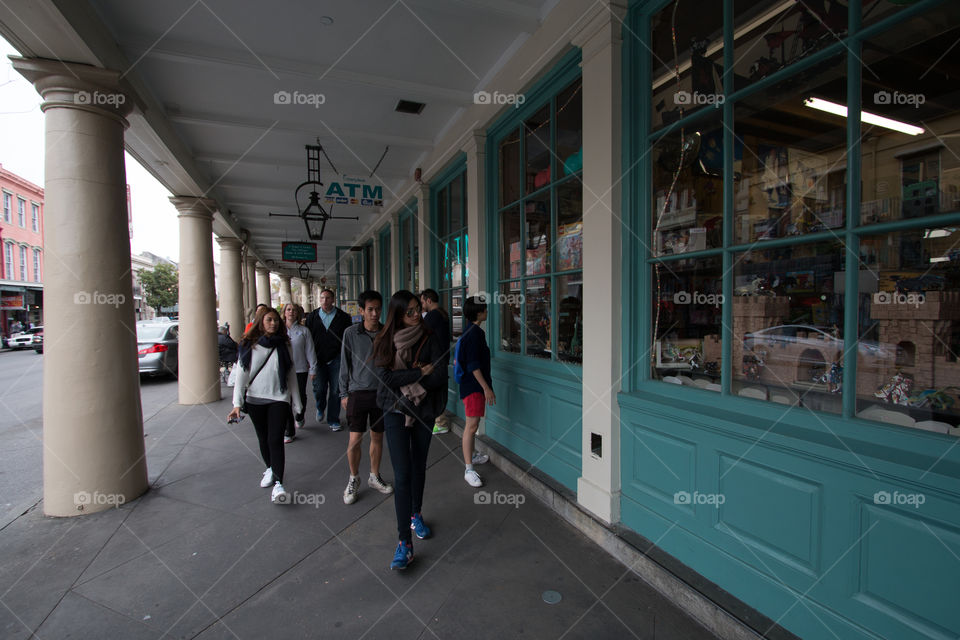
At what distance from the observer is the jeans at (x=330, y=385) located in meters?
6.12

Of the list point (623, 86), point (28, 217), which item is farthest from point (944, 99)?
point (28, 217)

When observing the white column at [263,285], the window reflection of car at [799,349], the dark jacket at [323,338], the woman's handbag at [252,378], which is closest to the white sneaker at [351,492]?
the woman's handbag at [252,378]

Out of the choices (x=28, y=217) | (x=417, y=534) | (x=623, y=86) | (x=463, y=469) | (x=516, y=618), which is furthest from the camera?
(x=28, y=217)

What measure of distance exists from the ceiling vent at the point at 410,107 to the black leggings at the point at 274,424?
3598 mm

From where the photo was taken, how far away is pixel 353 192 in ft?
21.5

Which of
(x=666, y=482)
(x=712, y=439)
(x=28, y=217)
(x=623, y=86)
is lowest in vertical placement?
(x=666, y=482)

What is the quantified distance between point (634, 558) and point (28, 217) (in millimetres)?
39889

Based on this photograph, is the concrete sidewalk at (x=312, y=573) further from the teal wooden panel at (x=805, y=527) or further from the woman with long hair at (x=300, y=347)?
the woman with long hair at (x=300, y=347)

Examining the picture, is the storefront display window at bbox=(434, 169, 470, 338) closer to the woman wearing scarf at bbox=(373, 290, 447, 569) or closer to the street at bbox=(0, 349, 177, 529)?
the woman wearing scarf at bbox=(373, 290, 447, 569)

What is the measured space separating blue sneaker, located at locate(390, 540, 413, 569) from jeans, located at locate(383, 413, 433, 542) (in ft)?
0.14

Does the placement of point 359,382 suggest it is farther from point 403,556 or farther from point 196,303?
point 196,303

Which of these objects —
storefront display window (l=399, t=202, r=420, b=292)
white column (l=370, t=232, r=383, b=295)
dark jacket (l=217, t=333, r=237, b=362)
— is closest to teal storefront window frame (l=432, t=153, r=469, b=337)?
storefront display window (l=399, t=202, r=420, b=292)

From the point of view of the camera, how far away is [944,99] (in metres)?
1.77

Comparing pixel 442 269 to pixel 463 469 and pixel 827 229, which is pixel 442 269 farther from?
pixel 827 229
